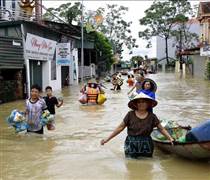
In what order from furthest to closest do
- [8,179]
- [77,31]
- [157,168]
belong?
[77,31], [157,168], [8,179]

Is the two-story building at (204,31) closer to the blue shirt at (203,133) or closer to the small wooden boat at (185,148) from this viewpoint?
the small wooden boat at (185,148)

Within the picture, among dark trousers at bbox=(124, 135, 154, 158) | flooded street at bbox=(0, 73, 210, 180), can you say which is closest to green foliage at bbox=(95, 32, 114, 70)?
flooded street at bbox=(0, 73, 210, 180)

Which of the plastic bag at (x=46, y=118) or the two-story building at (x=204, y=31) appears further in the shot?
the two-story building at (x=204, y=31)

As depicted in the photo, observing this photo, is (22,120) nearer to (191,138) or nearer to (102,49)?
(191,138)

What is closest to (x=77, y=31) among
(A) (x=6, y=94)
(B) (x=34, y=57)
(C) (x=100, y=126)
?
(B) (x=34, y=57)

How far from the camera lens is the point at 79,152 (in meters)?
9.53

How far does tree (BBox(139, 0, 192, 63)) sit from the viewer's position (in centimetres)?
6662

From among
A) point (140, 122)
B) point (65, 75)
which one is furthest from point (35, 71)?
point (140, 122)

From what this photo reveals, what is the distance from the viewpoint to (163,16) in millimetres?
68812

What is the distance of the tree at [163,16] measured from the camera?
219ft

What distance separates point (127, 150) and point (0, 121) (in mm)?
7917

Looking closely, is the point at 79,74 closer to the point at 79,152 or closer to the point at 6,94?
the point at 6,94

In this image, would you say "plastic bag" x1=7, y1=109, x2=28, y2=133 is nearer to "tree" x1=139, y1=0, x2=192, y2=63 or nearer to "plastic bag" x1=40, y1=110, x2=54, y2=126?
"plastic bag" x1=40, y1=110, x2=54, y2=126

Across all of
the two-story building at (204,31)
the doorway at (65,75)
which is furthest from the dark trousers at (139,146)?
the two-story building at (204,31)
